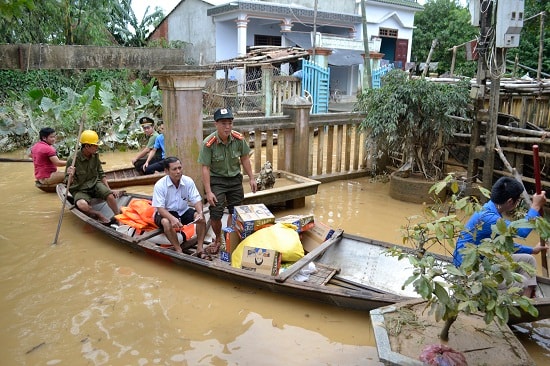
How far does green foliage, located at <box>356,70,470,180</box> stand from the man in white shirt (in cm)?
366

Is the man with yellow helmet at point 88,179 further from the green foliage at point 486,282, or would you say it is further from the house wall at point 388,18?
the house wall at point 388,18

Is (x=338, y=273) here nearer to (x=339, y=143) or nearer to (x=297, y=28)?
(x=339, y=143)

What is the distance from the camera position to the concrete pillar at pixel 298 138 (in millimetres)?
8031

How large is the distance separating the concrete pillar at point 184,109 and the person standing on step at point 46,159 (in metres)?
2.19

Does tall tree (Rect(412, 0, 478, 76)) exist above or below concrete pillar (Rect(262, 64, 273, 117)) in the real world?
above

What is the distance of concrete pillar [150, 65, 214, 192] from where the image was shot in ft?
20.7

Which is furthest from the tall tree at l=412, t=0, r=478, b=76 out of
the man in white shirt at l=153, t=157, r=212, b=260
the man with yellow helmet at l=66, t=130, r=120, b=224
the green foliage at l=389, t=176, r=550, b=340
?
the green foliage at l=389, t=176, r=550, b=340

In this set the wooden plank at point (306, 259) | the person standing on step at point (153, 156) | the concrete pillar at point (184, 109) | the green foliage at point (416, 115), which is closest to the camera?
the wooden plank at point (306, 259)

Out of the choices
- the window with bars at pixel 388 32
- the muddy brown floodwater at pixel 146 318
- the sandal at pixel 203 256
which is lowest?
the muddy brown floodwater at pixel 146 318

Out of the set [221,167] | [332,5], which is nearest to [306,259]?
[221,167]

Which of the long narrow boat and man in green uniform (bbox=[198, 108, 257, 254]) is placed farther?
man in green uniform (bbox=[198, 108, 257, 254])

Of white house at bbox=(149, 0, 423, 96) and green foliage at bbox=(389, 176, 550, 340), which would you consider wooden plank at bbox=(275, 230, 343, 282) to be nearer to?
green foliage at bbox=(389, 176, 550, 340)

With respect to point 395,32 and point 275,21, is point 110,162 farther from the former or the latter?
point 395,32

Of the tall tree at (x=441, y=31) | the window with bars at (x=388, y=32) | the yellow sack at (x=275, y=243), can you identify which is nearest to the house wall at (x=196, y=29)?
the window with bars at (x=388, y=32)
